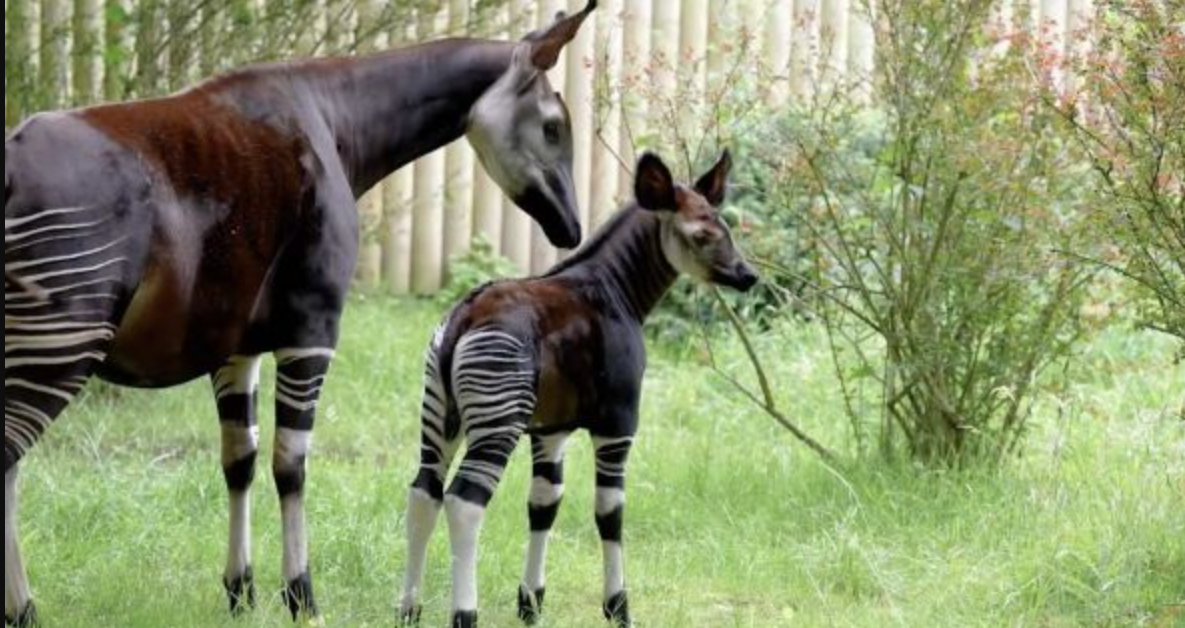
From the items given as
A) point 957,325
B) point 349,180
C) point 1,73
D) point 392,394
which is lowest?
point 392,394

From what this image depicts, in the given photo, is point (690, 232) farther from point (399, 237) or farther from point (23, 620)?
point (399, 237)

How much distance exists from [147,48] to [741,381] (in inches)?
133

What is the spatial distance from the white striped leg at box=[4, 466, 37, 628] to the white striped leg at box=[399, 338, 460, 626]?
1.00 meters

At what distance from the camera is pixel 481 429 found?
4.84 meters

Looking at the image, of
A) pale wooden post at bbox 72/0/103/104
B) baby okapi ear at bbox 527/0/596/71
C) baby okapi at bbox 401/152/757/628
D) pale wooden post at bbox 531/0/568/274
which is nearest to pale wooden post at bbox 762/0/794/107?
pale wooden post at bbox 531/0/568/274

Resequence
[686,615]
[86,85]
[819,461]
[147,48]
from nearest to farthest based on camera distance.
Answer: [686,615] → [819,461] → [147,48] → [86,85]

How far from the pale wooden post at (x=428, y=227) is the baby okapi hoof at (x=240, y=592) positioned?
6.34 meters

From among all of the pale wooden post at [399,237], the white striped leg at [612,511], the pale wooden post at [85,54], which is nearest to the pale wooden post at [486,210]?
the pale wooden post at [399,237]

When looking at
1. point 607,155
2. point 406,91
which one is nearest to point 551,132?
point 406,91

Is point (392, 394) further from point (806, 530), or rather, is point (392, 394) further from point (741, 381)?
point (806, 530)

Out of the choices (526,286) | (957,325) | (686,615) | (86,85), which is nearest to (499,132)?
(526,286)

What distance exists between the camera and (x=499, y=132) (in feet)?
16.8

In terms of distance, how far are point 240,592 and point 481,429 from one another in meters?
1.02

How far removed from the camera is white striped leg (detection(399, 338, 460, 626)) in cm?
507
